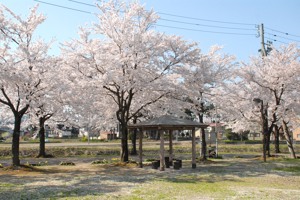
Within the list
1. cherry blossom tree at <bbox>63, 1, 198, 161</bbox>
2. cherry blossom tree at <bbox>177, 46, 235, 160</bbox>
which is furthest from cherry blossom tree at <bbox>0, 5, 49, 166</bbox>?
cherry blossom tree at <bbox>177, 46, 235, 160</bbox>

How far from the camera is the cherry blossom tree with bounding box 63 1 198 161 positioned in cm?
1941

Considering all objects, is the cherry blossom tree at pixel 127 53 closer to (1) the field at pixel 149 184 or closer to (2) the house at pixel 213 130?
(1) the field at pixel 149 184

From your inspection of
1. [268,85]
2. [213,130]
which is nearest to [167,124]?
[268,85]

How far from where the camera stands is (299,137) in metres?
74.2

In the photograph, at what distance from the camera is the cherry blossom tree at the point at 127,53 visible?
1941 centimetres

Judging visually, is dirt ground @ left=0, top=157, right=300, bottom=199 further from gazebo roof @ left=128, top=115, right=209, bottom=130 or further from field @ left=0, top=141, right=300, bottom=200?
gazebo roof @ left=128, top=115, right=209, bottom=130

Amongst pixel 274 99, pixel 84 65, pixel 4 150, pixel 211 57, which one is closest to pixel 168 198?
pixel 84 65

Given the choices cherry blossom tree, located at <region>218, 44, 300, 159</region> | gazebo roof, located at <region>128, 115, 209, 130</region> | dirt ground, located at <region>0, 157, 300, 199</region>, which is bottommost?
dirt ground, located at <region>0, 157, 300, 199</region>

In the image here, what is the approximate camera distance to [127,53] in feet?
65.1

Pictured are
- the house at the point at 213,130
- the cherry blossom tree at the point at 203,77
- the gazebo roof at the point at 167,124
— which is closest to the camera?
the gazebo roof at the point at 167,124

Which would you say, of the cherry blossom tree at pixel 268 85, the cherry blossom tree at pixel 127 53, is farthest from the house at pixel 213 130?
the cherry blossom tree at pixel 127 53

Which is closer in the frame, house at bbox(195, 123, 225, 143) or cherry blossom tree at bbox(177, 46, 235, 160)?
cherry blossom tree at bbox(177, 46, 235, 160)

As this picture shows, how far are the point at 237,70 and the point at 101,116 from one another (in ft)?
45.9

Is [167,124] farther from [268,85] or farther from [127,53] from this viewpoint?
[268,85]
